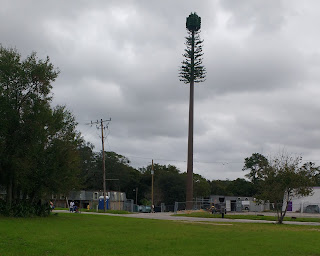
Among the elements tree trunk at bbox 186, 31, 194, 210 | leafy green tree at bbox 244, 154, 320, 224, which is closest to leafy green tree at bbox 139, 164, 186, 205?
tree trunk at bbox 186, 31, 194, 210

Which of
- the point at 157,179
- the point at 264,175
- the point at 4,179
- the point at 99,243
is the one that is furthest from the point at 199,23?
the point at 99,243

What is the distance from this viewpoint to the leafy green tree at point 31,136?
101ft

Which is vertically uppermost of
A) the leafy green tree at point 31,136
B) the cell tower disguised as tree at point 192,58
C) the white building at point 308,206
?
the cell tower disguised as tree at point 192,58

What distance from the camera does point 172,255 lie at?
41.9 feet

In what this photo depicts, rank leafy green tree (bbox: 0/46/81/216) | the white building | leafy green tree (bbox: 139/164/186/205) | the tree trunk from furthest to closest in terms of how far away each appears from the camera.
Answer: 1. leafy green tree (bbox: 139/164/186/205)
2. the tree trunk
3. the white building
4. leafy green tree (bbox: 0/46/81/216)

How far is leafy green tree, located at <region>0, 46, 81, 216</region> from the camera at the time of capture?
101 feet

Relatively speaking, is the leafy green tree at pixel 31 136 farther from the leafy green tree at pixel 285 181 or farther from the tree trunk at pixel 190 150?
the tree trunk at pixel 190 150

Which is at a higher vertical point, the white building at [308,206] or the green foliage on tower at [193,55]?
the green foliage on tower at [193,55]

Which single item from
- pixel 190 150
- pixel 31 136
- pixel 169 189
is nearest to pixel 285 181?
pixel 31 136

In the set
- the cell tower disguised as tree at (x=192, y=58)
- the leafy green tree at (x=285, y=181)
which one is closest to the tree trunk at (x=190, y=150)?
the cell tower disguised as tree at (x=192, y=58)

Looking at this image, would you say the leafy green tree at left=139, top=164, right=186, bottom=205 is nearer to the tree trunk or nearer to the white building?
the tree trunk

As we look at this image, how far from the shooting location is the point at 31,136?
1229 inches

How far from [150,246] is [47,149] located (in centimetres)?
1998

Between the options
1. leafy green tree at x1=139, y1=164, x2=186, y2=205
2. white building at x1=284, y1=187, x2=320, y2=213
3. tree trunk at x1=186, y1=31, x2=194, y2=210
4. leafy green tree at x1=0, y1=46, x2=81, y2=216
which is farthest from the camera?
leafy green tree at x1=139, y1=164, x2=186, y2=205
